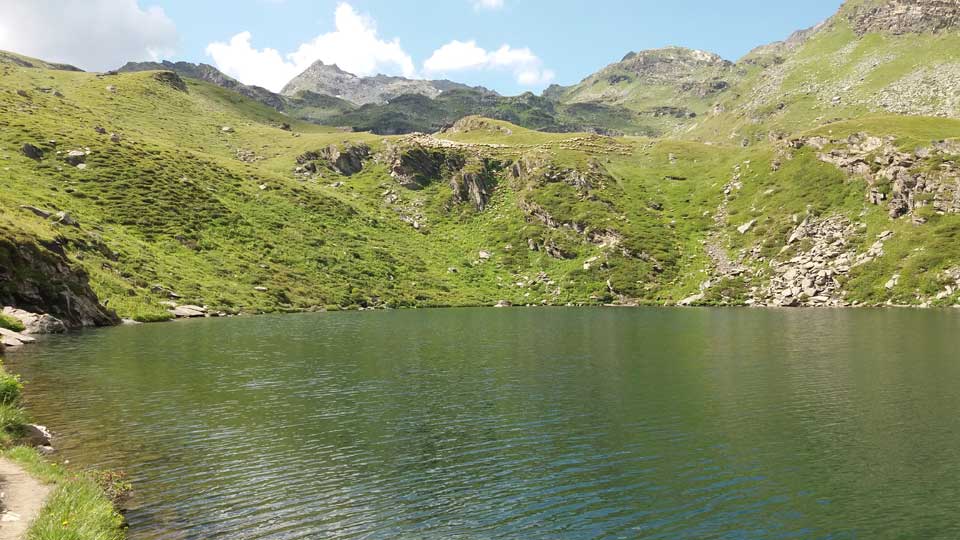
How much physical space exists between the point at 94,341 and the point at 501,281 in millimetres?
100322

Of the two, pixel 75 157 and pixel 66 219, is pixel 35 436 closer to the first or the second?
pixel 66 219

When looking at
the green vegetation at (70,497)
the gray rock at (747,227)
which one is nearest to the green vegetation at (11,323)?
the green vegetation at (70,497)

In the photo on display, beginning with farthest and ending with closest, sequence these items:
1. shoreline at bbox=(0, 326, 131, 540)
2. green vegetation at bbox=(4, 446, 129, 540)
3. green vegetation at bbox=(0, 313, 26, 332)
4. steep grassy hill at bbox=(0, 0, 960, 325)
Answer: steep grassy hill at bbox=(0, 0, 960, 325) → green vegetation at bbox=(0, 313, 26, 332) → shoreline at bbox=(0, 326, 131, 540) → green vegetation at bbox=(4, 446, 129, 540)

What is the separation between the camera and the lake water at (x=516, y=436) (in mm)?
21922

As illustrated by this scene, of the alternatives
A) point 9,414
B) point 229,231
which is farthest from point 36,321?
point 229,231

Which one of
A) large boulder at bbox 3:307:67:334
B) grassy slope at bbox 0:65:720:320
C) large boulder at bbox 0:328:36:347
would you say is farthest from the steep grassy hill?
large boulder at bbox 0:328:36:347

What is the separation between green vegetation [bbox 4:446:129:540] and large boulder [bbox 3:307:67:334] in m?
54.1

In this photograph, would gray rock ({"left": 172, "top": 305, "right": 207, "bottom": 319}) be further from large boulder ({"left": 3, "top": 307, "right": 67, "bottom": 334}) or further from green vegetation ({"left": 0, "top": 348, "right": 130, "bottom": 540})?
green vegetation ({"left": 0, "top": 348, "right": 130, "bottom": 540})

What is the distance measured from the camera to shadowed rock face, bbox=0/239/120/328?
6794 cm

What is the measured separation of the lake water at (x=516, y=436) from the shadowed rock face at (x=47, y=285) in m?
11.5

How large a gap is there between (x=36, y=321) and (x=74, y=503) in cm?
6265

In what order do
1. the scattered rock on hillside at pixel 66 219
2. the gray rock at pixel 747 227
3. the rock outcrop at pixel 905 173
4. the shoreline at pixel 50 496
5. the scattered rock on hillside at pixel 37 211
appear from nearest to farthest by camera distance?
the shoreline at pixel 50 496 < the scattered rock on hillside at pixel 37 211 < the scattered rock on hillside at pixel 66 219 < the rock outcrop at pixel 905 173 < the gray rock at pixel 747 227

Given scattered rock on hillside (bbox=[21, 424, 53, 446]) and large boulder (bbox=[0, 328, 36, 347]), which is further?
large boulder (bbox=[0, 328, 36, 347])

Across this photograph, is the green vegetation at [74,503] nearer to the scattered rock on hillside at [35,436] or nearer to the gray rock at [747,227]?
the scattered rock on hillside at [35,436]
